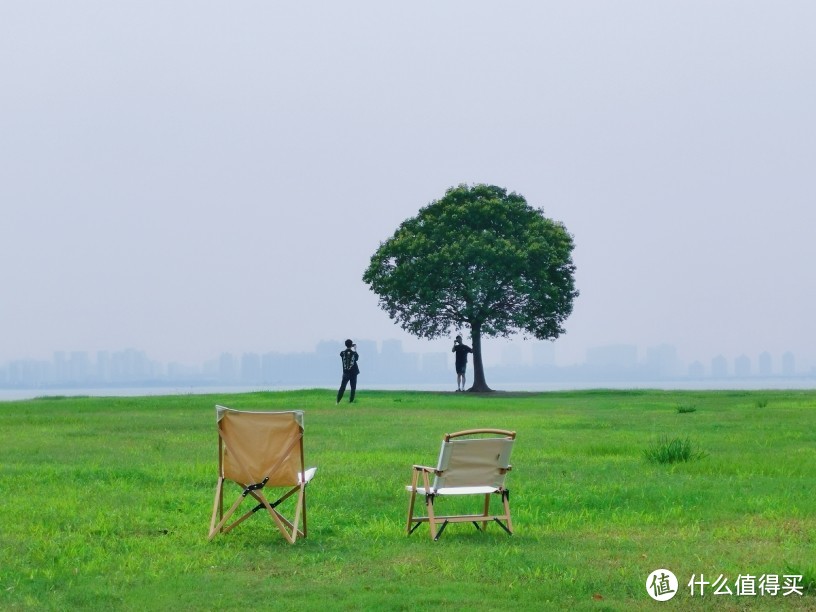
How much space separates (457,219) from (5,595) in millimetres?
49651

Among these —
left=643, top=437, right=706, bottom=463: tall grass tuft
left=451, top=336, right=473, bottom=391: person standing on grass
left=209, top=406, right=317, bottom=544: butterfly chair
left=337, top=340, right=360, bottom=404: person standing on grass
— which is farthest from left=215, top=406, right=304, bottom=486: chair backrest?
left=451, top=336, right=473, bottom=391: person standing on grass

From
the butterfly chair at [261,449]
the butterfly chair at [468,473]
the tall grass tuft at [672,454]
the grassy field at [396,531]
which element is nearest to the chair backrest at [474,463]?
the butterfly chair at [468,473]

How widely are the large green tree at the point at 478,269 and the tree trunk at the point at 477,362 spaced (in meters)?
0.06

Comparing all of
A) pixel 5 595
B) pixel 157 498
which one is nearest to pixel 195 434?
pixel 157 498

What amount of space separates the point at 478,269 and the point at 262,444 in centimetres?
4493

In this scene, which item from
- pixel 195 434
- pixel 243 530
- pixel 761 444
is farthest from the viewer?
pixel 195 434

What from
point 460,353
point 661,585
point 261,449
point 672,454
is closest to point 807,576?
point 661,585

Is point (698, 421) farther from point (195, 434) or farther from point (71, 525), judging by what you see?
point (71, 525)

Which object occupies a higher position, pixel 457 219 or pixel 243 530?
pixel 457 219

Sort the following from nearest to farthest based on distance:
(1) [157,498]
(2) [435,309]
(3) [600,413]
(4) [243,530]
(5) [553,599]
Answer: (5) [553,599], (4) [243,530], (1) [157,498], (3) [600,413], (2) [435,309]

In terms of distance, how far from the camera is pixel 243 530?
1158 cm

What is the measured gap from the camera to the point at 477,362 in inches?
2264

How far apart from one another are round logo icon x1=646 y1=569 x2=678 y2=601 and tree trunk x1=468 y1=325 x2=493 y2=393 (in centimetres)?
4807

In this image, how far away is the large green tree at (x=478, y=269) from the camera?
5503 cm
